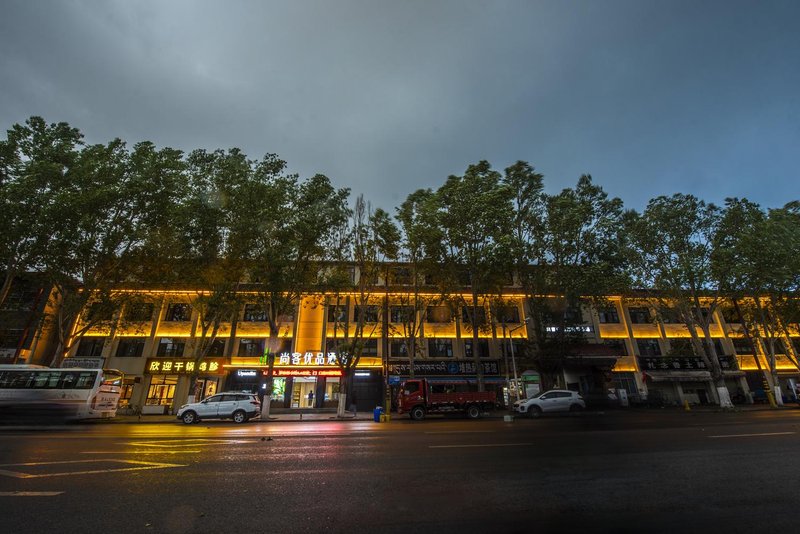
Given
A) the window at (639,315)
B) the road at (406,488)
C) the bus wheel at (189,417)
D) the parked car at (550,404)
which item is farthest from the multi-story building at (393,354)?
the road at (406,488)

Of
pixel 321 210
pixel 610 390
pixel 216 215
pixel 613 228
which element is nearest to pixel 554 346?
pixel 610 390

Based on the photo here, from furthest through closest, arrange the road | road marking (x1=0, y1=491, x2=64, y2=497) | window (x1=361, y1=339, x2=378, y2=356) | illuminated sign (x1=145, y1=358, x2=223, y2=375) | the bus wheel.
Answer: window (x1=361, y1=339, x2=378, y2=356), illuminated sign (x1=145, y1=358, x2=223, y2=375), the bus wheel, road marking (x1=0, y1=491, x2=64, y2=497), the road

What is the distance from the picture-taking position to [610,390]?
98.7 ft

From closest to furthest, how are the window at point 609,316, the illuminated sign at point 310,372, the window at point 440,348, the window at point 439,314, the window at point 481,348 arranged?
the illuminated sign at point 310,372 → the window at point 440,348 → the window at point 481,348 → the window at point 439,314 → the window at point 609,316

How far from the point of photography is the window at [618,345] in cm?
3130

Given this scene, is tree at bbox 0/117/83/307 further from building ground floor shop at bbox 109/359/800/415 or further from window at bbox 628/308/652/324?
window at bbox 628/308/652/324

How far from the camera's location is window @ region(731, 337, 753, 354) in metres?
33.8

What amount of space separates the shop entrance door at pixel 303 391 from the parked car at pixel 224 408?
7.92 meters

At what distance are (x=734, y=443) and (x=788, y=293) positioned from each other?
2907 centimetres

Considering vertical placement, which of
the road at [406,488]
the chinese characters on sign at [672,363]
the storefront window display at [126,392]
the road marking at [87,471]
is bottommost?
the road at [406,488]

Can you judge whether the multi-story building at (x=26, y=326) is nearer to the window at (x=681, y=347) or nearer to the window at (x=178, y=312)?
the window at (x=178, y=312)

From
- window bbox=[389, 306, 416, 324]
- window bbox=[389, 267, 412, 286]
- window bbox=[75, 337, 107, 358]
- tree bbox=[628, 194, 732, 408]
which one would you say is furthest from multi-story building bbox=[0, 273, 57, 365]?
tree bbox=[628, 194, 732, 408]

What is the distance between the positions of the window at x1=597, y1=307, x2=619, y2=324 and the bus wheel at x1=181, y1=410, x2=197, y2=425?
113 ft

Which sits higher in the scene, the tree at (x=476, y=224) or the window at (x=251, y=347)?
the tree at (x=476, y=224)
